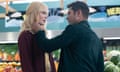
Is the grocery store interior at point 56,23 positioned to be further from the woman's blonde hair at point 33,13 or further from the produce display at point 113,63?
the woman's blonde hair at point 33,13

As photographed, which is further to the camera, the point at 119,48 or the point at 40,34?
the point at 119,48

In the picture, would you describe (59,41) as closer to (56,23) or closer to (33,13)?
(33,13)

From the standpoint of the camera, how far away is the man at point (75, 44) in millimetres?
2773

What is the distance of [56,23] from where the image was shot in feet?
17.7

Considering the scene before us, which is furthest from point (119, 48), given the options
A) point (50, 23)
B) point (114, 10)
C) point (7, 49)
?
point (7, 49)

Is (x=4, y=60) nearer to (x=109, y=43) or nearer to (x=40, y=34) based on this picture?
(x=109, y=43)

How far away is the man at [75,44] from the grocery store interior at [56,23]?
217 cm

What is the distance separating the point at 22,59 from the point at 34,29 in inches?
11.2

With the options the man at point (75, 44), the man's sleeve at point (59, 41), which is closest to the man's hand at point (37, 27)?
the man at point (75, 44)

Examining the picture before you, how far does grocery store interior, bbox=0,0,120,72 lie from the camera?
5164 millimetres

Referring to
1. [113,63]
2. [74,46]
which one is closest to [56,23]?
[113,63]

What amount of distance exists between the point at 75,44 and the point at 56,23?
2627 mm

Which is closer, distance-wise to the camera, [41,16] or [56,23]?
[41,16]

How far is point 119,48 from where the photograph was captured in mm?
5043
